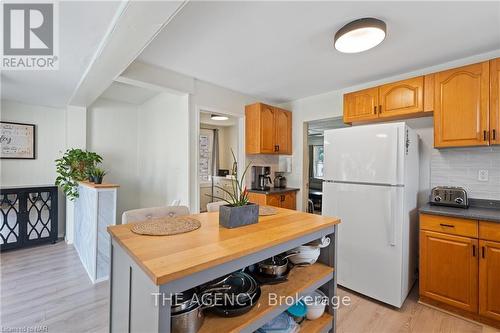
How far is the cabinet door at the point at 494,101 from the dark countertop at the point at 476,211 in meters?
0.61

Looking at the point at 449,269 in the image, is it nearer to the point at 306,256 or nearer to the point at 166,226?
the point at 306,256

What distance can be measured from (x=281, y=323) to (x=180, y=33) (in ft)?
7.39

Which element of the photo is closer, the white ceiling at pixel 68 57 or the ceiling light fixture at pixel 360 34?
the white ceiling at pixel 68 57

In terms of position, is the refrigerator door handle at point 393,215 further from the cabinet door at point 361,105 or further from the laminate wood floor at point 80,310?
the cabinet door at point 361,105

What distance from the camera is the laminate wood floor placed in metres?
1.82

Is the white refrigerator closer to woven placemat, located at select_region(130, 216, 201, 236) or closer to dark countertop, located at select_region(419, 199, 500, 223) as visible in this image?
dark countertop, located at select_region(419, 199, 500, 223)

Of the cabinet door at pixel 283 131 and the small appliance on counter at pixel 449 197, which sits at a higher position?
the cabinet door at pixel 283 131

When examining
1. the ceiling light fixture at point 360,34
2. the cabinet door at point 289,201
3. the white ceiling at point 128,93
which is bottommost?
the cabinet door at point 289,201

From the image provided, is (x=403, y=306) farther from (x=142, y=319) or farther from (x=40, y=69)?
(x=40, y=69)

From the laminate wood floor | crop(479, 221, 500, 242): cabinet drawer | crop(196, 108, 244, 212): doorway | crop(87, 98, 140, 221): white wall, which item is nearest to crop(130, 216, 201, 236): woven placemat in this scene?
the laminate wood floor

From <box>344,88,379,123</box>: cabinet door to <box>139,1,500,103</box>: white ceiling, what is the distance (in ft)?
0.82

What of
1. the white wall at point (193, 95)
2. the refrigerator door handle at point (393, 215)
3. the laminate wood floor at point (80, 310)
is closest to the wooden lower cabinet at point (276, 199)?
the white wall at point (193, 95)

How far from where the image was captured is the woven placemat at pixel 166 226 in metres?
1.13

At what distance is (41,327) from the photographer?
1.77m
